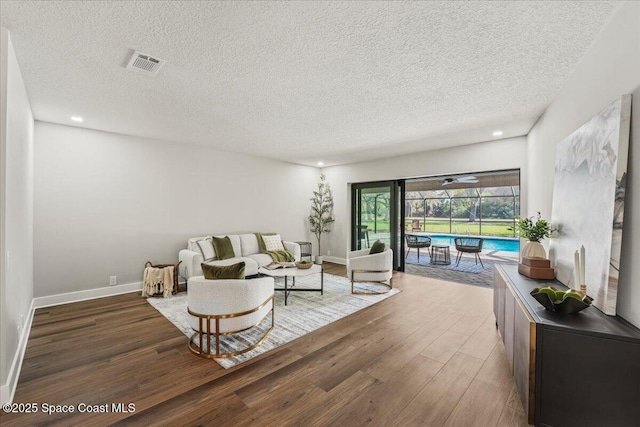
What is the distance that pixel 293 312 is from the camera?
3.73 meters

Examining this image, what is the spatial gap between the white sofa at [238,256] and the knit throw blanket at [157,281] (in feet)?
0.99

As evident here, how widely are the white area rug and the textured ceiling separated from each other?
2.72 meters

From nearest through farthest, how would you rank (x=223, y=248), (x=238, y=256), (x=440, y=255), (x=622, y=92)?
(x=622, y=92) < (x=223, y=248) < (x=238, y=256) < (x=440, y=255)

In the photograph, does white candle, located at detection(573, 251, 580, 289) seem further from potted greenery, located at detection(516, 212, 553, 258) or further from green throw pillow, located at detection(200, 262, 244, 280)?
green throw pillow, located at detection(200, 262, 244, 280)

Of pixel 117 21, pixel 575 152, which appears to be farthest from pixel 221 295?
pixel 575 152

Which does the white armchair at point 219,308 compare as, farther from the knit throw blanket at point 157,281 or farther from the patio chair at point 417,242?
the patio chair at point 417,242

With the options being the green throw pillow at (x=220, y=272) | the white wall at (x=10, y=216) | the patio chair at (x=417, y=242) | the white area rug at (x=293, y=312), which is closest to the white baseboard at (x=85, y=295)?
the white area rug at (x=293, y=312)

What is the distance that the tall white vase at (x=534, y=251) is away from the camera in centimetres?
276

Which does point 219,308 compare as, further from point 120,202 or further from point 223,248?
point 120,202

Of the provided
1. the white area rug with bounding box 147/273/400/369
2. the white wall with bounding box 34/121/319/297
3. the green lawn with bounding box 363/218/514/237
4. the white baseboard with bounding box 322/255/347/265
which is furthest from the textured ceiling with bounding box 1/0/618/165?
the green lawn with bounding box 363/218/514/237

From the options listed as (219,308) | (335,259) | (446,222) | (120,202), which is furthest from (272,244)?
(446,222)

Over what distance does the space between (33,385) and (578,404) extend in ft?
12.6

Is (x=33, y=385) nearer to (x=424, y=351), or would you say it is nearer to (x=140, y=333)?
(x=140, y=333)

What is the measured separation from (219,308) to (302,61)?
242 cm
